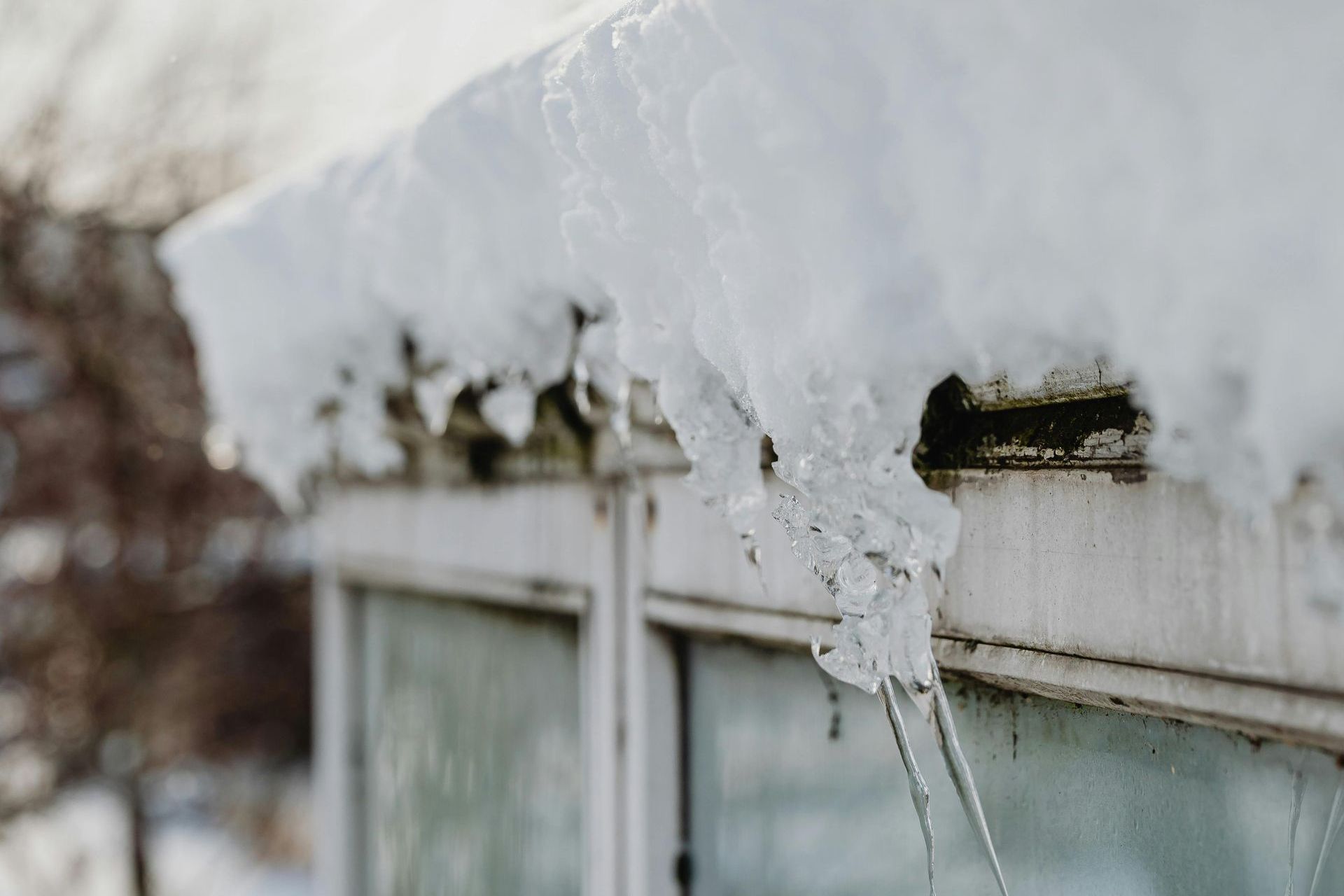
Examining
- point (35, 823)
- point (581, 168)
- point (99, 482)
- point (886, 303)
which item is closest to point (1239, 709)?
point (886, 303)

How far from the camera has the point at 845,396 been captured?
0.85 m

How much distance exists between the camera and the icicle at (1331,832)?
79cm

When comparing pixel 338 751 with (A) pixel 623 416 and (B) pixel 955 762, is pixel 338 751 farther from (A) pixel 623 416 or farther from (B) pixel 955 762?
(B) pixel 955 762

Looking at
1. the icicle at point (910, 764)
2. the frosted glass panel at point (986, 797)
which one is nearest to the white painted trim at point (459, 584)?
the frosted glass panel at point (986, 797)

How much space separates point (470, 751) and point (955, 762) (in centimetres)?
134

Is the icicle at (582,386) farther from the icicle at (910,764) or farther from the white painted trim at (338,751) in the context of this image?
the white painted trim at (338,751)

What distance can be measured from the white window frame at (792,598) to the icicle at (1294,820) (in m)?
0.10

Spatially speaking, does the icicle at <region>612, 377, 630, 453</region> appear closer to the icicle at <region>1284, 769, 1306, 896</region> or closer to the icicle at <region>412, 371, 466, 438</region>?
the icicle at <region>412, 371, 466, 438</region>

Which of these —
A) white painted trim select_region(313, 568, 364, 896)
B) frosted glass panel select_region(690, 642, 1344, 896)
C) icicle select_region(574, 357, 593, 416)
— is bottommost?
white painted trim select_region(313, 568, 364, 896)

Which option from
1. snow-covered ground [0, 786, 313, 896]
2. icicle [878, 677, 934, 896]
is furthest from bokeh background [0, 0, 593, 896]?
icicle [878, 677, 934, 896]

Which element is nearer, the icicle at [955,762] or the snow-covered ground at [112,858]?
the icicle at [955,762]

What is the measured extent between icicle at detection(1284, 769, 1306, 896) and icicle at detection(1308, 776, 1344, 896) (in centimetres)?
2

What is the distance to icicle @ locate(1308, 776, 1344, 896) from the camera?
79 centimetres

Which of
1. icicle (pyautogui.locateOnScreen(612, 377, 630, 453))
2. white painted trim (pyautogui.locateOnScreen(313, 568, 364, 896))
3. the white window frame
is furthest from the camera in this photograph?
white painted trim (pyautogui.locateOnScreen(313, 568, 364, 896))
